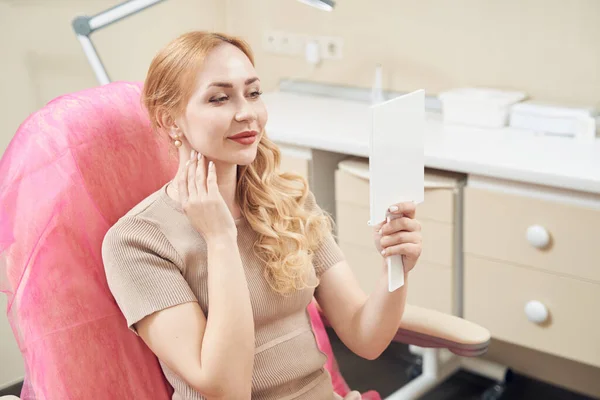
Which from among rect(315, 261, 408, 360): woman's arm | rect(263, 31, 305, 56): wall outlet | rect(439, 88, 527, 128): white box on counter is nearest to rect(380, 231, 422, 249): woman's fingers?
rect(315, 261, 408, 360): woman's arm

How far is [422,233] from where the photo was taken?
86.6 inches

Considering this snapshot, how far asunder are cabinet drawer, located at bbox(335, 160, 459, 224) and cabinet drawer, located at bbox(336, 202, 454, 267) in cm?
2

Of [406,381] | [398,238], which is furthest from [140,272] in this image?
[406,381]

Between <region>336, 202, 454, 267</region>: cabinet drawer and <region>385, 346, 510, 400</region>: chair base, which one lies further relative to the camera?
<region>385, 346, 510, 400</region>: chair base

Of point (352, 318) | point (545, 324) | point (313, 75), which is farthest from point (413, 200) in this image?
point (313, 75)

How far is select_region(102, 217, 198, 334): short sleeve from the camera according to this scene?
1236 mm

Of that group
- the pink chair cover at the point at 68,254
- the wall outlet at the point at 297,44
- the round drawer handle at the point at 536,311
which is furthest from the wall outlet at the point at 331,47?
the pink chair cover at the point at 68,254

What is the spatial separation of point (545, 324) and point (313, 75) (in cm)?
127

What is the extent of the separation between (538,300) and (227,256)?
1085 millimetres

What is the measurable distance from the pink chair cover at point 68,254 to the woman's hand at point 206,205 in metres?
0.19

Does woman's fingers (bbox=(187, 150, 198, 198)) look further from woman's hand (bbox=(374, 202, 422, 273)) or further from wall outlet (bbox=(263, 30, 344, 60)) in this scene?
wall outlet (bbox=(263, 30, 344, 60))

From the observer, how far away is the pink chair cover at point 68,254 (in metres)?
1.31

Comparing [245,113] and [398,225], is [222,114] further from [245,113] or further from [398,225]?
[398,225]

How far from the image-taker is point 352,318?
146 cm
